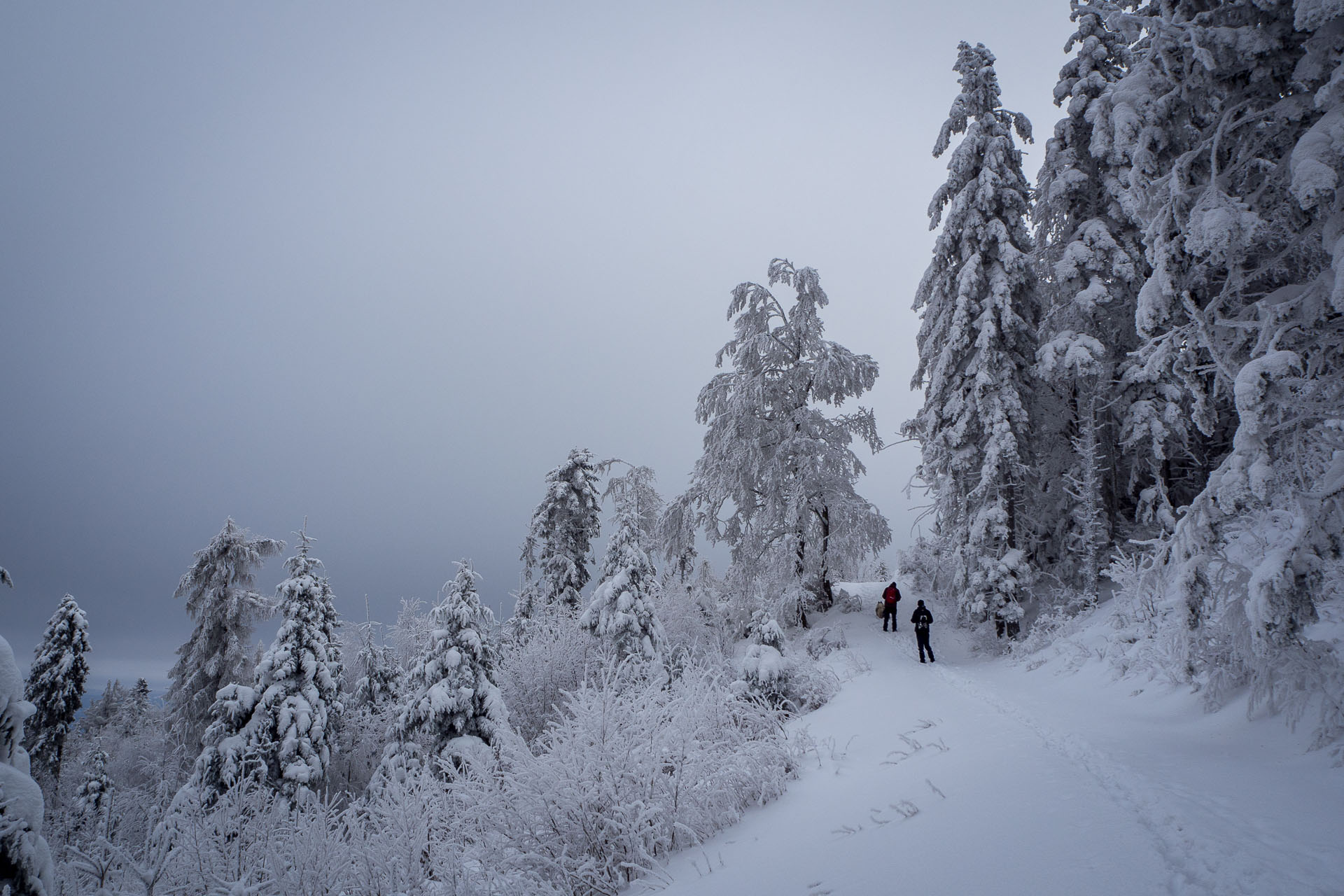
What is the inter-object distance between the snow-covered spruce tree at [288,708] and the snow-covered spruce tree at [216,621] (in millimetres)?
6473

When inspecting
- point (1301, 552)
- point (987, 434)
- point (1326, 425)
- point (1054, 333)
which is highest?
point (1054, 333)

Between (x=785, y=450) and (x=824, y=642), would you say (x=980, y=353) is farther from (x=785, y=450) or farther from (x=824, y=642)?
(x=824, y=642)

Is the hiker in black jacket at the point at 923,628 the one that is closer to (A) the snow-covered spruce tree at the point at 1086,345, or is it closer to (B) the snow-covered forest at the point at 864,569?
(B) the snow-covered forest at the point at 864,569

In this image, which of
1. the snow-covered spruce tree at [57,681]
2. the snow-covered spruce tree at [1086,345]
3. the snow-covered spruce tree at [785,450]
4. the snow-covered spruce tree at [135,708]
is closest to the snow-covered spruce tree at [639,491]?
the snow-covered spruce tree at [785,450]

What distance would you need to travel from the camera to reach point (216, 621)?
21.5 metres

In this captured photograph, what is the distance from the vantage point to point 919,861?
12.3 feet

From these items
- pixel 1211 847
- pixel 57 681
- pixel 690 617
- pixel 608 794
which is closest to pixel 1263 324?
pixel 1211 847

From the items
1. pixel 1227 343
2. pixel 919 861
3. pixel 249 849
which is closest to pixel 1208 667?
pixel 1227 343

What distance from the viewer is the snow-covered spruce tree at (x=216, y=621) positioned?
21.2m

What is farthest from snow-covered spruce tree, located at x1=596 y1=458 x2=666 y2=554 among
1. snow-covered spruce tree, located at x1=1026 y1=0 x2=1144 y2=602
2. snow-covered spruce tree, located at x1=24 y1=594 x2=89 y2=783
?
snow-covered spruce tree, located at x1=24 y1=594 x2=89 y2=783

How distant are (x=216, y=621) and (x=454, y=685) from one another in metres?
12.9

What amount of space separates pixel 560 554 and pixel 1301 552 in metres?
23.2

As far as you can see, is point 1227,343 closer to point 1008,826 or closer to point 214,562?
point 1008,826

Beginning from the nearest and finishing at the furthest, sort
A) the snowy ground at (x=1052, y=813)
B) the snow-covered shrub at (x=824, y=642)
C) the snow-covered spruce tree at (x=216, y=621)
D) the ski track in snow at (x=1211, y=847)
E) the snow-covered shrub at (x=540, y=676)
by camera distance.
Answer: the ski track in snow at (x=1211, y=847)
the snowy ground at (x=1052, y=813)
the snow-covered shrub at (x=824, y=642)
the snow-covered shrub at (x=540, y=676)
the snow-covered spruce tree at (x=216, y=621)
